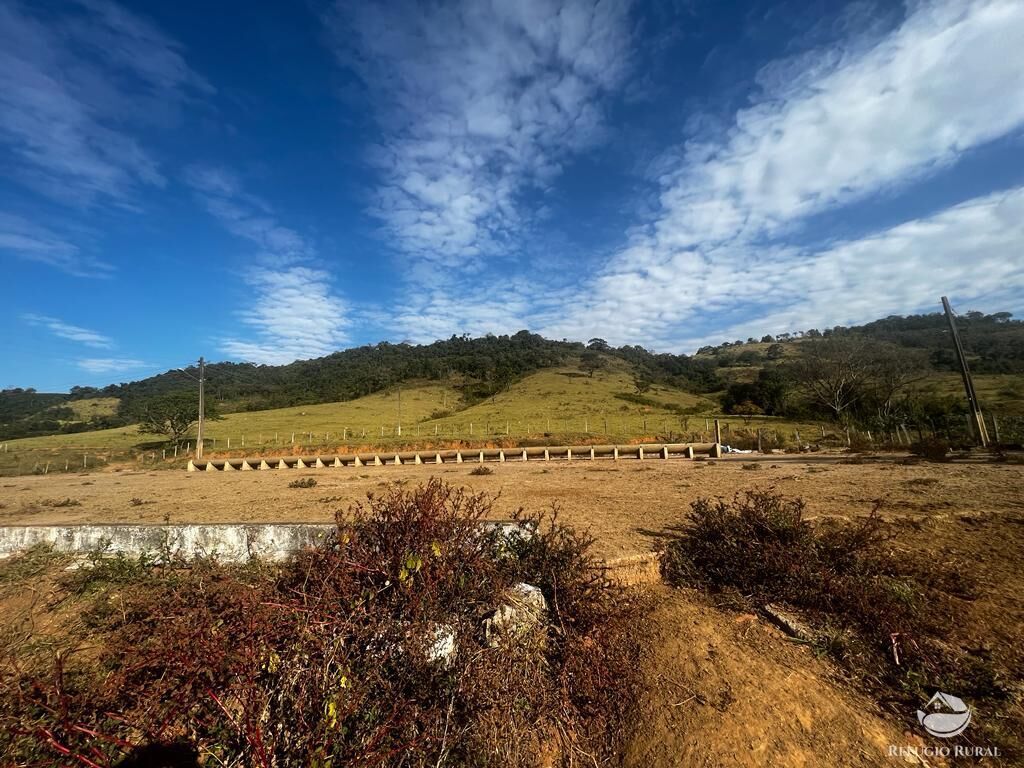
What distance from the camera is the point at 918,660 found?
142 inches

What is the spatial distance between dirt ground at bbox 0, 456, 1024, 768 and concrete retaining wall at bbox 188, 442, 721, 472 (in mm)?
10485

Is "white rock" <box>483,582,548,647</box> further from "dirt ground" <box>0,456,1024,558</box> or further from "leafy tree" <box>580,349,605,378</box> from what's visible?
"leafy tree" <box>580,349,605,378</box>

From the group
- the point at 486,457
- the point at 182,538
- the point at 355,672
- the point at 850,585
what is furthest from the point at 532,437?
the point at 355,672

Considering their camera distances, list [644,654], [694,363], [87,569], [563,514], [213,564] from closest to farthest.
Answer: [644,654] → [213,564] → [87,569] → [563,514] → [694,363]

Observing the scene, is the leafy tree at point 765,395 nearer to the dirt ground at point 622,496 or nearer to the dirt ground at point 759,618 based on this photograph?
the dirt ground at point 622,496

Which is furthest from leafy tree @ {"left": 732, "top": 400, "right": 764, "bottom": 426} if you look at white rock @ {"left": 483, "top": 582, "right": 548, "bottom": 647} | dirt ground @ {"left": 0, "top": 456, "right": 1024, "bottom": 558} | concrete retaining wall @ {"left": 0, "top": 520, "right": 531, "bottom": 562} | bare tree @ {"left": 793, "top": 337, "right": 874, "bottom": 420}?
concrete retaining wall @ {"left": 0, "top": 520, "right": 531, "bottom": 562}

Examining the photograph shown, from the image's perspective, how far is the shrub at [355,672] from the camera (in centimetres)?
270

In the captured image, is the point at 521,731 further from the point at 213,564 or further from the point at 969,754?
the point at 213,564

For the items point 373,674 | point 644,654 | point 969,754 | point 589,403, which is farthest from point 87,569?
point 589,403

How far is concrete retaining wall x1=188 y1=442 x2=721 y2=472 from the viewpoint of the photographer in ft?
77.4

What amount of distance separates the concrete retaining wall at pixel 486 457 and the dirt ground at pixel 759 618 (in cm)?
1049

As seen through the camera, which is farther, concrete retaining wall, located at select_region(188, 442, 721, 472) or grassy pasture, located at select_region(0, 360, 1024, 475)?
grassy pasture, located at select_region(0, 360, 1024, 475)

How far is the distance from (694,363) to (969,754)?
115 meters

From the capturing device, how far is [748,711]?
130 inches
